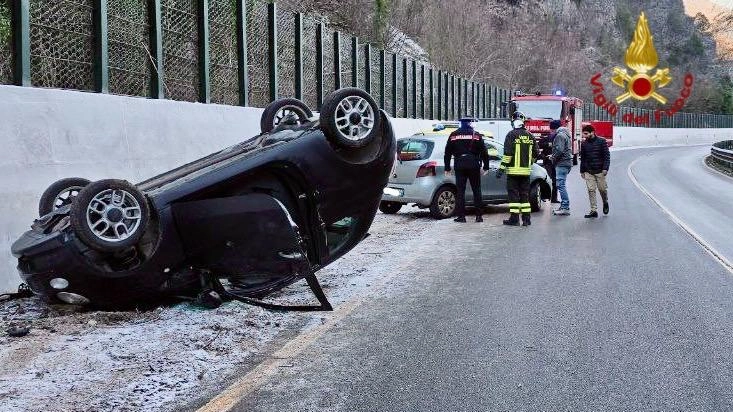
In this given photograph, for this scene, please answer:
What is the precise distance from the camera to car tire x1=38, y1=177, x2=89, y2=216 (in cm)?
705

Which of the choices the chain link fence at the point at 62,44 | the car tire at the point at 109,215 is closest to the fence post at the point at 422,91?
the chain link fence at the point at 62,44

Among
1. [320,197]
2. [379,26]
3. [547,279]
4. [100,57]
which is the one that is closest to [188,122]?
[100,57]

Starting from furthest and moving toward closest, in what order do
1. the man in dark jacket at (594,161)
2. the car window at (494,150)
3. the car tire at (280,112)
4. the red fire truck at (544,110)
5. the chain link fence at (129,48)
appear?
the red fire truck at (544,110) < the car window at (494,150) < the man in dark jacket at (594,161) < the chain link fence at (129,48) < the car tire at (280,112)

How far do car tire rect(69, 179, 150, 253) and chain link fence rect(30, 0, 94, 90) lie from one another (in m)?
2.93

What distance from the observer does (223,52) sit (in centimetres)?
1297

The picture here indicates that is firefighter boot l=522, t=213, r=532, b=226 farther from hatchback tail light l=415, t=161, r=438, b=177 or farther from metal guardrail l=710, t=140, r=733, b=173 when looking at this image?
metal guardrail l=710, t=140, r=733, b=173

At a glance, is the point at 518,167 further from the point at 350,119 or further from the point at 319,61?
the point at 350,119

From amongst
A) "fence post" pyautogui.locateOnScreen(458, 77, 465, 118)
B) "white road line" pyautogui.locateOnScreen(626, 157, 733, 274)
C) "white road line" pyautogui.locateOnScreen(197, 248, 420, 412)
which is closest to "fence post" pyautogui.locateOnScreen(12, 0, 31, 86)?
"white road line" pyautogui.locateOnScreen(197, 248, 420, 412)

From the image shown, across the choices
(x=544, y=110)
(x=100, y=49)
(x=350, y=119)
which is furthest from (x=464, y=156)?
(x=544, y=110)

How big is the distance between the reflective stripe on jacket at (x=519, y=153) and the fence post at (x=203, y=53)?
523cm

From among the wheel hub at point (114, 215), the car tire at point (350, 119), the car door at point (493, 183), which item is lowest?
the car door at point (493, 183)

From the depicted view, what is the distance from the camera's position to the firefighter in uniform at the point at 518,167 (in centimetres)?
1370

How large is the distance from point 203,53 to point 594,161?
7.69m

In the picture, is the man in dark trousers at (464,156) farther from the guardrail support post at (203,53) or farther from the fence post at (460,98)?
the fence post at (460,98)
